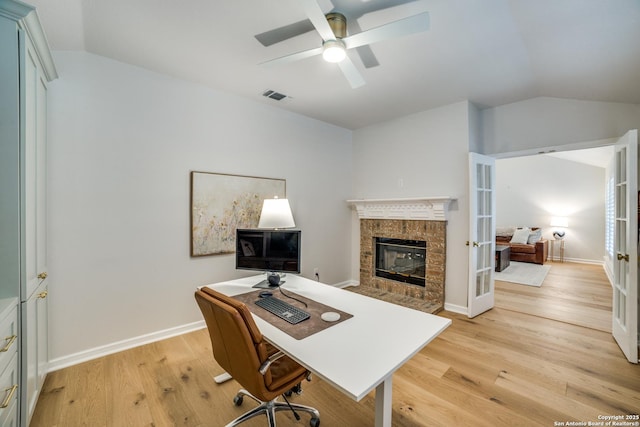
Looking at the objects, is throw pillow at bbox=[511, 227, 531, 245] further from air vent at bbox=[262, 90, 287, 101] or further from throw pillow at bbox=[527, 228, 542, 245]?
air vent at bbox=[262, 90, 287, 101]

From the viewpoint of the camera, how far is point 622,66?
2182 millimetres

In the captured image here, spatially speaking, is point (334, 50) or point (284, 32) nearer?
point (334, 50)

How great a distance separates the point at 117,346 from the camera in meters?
2.47

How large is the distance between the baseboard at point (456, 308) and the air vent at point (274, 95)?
3.36 m

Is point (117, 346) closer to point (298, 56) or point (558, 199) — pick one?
point (298, 56)

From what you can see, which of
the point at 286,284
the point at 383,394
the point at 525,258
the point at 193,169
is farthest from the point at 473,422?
the point at 525,258

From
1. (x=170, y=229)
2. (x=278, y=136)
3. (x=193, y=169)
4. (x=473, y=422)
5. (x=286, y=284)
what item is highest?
(x=278, y=136)

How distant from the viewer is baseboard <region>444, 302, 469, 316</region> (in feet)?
11.2

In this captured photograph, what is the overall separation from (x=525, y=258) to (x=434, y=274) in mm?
4398

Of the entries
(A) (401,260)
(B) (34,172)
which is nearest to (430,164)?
(A) (401,260)

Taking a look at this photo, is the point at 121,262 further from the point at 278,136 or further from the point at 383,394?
the point at 383,394

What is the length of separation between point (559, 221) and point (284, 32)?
8256 millimetres

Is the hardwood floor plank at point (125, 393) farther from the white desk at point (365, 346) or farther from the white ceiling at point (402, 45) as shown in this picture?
the white ceiling at point (402, 45)

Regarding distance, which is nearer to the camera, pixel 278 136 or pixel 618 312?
pixel 618 312
